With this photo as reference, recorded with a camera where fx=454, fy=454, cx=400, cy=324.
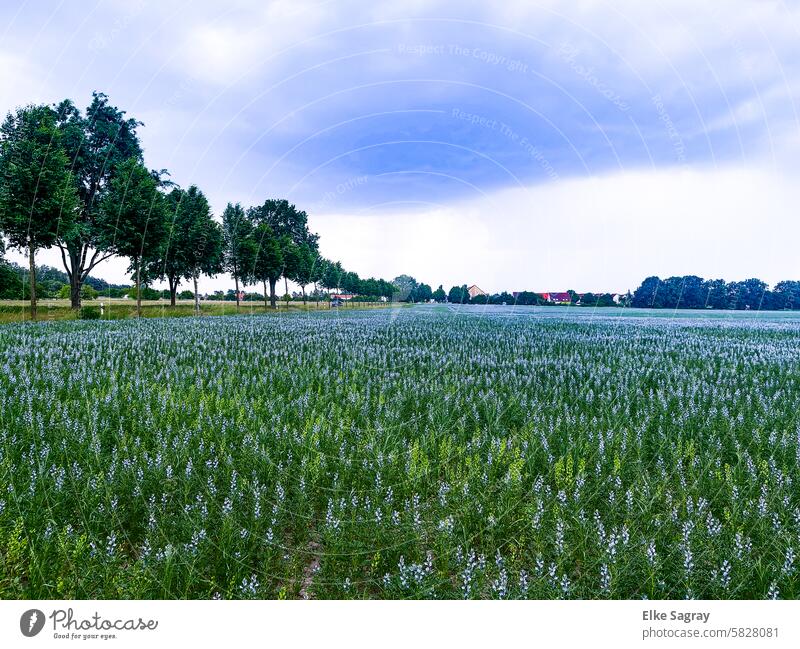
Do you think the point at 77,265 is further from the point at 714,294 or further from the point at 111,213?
the point at 714,294

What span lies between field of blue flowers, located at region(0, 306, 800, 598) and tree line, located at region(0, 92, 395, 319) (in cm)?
2374

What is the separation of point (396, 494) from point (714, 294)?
107 m

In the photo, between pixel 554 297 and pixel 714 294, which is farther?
pixel 554 297

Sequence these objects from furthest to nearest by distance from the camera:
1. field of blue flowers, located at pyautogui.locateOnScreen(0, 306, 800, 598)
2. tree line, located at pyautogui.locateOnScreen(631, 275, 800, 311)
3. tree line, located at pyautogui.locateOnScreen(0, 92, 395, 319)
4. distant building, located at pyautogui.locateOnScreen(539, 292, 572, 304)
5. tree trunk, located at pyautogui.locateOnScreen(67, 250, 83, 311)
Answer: distant building, located at pyautogui.locateOnScreen(539, 292, 572, 304)
tree line, located at pyautogui.locateOnScreen(631, 275, 800, 311)
tree trunk, located at pyautogui.locateOnScreen(67, 250, 83, 311)
tree line, located at pyautogui.locateOnScreen(0, 92, 395, 319)
field of blue flowers, located at pyautogui.locateOnScreen(0, 306, 800, 598)

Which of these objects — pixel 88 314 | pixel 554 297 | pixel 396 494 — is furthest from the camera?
pixel 554 297

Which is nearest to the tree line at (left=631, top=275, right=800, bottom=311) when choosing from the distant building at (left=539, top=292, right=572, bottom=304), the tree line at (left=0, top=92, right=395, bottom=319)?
the distant building at (left=539, top=292, right=572, bottom=304)

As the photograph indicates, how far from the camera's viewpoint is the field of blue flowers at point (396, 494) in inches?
135

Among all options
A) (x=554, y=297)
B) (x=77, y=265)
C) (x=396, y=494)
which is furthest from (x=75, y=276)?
(x=554, y=297)

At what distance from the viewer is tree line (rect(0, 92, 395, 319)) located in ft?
103

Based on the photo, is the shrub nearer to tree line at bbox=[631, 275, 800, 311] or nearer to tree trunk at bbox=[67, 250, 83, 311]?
tree trunk at bbox=[67, 250, 83, 311]

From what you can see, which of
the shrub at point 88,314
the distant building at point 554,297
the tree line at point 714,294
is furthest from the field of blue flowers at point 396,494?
the distant building at point 554,297

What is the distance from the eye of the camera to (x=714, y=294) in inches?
3588

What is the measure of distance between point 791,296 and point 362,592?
107 meters
